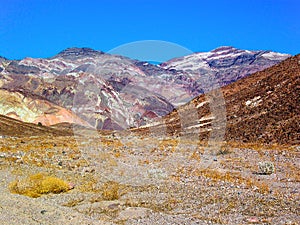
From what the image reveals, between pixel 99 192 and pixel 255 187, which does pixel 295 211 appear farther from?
pixel 99 192

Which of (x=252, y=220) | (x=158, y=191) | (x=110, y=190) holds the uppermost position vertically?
(x=110, y=190)

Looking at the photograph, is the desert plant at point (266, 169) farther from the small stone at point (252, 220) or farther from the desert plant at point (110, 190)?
the small stone at point (252, 220)

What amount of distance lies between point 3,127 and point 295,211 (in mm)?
113871

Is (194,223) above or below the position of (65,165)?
below

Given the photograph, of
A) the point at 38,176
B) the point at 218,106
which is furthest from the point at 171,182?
the point at 218,106

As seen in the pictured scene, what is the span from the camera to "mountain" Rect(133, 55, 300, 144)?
45.0 metres

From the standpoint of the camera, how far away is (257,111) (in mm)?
55156

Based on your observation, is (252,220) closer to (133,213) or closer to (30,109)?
(133,213)

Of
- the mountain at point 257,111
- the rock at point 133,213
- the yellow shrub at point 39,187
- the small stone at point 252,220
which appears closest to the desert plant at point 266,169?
the small stone at point 252,220

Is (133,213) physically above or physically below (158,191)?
below

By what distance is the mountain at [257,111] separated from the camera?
148ft

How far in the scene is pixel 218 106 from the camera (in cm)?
7138

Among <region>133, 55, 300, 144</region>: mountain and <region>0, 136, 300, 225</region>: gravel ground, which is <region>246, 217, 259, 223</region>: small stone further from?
<region>133, 55, 300, 144</region>: mountain

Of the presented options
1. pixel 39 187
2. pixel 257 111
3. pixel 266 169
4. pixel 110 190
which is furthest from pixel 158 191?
pixel 257 111
